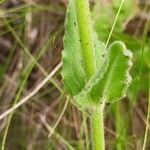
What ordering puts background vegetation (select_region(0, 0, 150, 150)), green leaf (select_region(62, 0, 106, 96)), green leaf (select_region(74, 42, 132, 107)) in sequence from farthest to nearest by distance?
background vegetation (select_region(0, 0, 150, 150)) < green leaf (select_region(62, 0, 106, 96)) < green leaf (select_region(74, 42, 132, 107))

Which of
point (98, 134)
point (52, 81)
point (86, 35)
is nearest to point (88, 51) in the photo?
point (86, 35)

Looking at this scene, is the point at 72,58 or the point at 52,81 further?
the point at 52,81

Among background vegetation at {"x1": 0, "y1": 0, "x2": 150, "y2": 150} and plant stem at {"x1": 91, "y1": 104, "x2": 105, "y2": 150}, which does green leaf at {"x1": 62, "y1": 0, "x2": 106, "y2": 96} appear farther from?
background vegetation at {"x1": 0, "y1": 0, "x2": 150, "y2": 150}

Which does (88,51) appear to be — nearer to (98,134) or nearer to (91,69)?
(91,69)

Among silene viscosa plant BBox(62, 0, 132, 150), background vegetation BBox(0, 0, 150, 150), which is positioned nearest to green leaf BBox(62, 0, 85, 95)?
silene viscosa plant BBox(62, 0, 132, 150)

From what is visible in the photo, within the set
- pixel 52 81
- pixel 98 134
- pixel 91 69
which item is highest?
pixel 52 81

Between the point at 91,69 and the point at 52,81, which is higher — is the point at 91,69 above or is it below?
below
